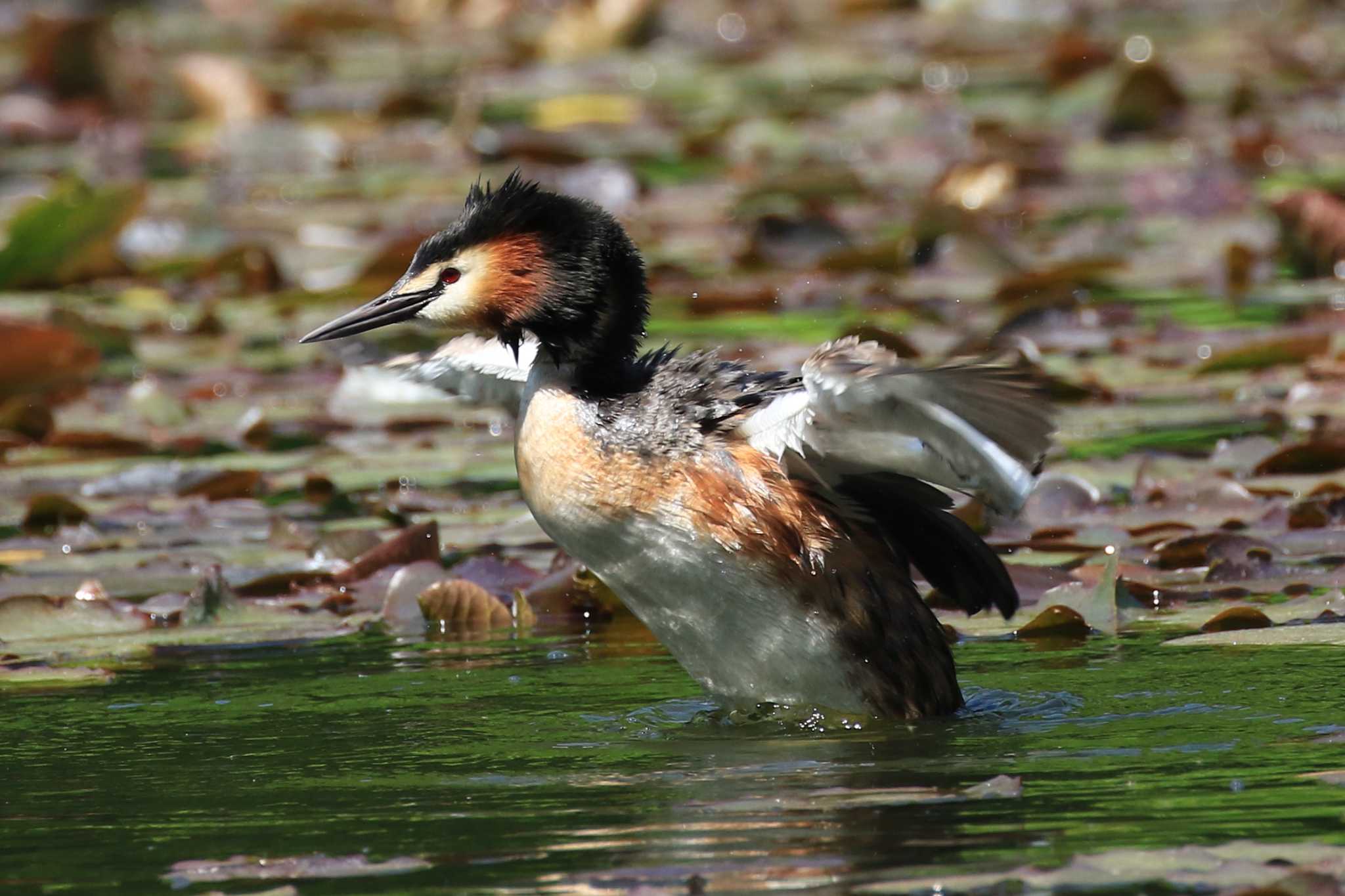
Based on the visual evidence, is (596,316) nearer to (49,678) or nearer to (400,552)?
(400,552)

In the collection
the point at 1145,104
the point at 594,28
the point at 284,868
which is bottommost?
the point at 284,868

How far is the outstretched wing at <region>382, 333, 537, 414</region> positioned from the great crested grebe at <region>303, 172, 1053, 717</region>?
0.43 metres

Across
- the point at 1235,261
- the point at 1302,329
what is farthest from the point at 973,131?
the point at 1302,329

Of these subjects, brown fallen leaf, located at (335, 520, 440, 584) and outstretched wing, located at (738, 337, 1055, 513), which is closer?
outstretched wing, located at (738, 337, 1055, 513)

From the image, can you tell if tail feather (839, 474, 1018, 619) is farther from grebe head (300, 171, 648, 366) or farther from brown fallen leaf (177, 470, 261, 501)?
brown fallen leaf (177, 470, 261, 501)

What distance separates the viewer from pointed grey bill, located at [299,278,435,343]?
521 centimetres

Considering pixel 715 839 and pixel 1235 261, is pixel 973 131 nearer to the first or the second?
pixel 1235 261

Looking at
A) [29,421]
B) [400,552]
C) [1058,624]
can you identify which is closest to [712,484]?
[1058,624]

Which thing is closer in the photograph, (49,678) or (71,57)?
(49,678)

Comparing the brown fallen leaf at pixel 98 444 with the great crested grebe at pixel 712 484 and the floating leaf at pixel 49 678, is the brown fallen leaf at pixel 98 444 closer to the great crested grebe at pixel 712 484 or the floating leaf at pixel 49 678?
the floating leaf at pixel 49 678

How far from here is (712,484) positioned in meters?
4.89

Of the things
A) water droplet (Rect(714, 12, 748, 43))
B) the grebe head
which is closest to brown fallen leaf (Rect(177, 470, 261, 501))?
the grebe head

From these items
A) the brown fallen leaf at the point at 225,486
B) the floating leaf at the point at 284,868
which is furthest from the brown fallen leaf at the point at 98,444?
the floating leaf at the point at 284,868

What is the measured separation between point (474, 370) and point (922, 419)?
1592 millimetres
